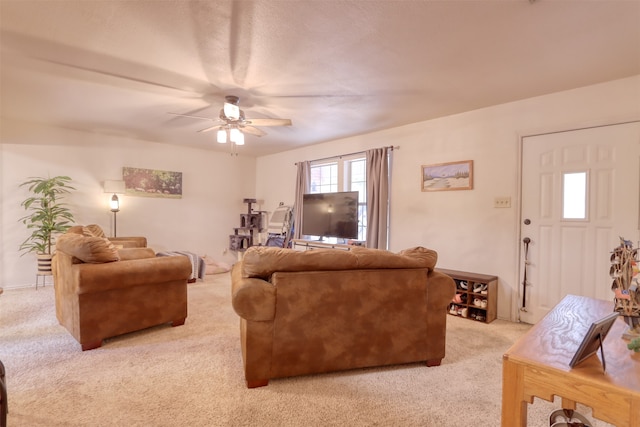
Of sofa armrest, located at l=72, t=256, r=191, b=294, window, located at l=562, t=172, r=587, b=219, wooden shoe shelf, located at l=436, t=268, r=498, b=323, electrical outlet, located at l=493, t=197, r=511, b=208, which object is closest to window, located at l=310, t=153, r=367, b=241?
wooden shoe shelf, located at l=436, t=268, r=498, b=323

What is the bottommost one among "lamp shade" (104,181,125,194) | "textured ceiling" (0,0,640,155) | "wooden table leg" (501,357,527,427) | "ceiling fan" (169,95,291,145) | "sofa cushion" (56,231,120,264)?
"wooden table leg" (501,357,527,427)

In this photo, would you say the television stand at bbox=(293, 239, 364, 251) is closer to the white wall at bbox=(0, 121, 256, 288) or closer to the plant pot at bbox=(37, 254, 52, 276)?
the white wall at bbox=(0, 121, 256, 288)

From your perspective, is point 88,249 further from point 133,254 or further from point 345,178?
point 345,178

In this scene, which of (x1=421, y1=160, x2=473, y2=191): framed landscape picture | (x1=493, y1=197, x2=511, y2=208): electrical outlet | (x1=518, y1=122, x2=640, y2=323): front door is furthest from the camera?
(x1=421, y1=160, x2=473, y2=191): framed landscape picture

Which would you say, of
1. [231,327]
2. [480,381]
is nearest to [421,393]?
[480,381]

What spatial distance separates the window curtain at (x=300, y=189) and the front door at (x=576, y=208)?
10.7ft

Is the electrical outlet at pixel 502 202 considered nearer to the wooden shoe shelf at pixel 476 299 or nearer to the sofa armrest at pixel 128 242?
the wooden shoe shelf at pixel 476 299

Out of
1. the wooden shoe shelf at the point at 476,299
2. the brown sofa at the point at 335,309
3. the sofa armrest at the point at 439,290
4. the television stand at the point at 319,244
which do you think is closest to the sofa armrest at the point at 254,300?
the brown sofa at the point at 335,309

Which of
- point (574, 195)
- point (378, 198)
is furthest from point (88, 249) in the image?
point (574, 195)

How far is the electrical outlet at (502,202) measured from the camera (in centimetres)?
331

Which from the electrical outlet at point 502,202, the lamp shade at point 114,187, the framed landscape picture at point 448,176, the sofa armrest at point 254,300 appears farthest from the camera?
the lamp shade at point 114,187

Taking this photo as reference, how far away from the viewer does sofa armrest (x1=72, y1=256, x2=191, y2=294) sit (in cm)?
234

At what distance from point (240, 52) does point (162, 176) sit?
12.9 ft

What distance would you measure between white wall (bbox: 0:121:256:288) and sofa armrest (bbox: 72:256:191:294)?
3.02 meters
